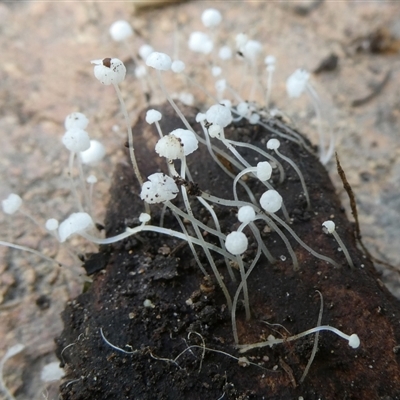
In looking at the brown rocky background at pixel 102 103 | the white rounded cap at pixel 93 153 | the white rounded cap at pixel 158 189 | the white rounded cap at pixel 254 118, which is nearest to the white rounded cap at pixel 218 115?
the white rounded cap at pixel 158 189

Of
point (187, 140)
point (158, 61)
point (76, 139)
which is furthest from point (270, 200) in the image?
point (76, 139)

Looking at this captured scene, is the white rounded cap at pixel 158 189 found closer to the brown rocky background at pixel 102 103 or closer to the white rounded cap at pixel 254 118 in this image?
the white rounded cap at pixel 254 118

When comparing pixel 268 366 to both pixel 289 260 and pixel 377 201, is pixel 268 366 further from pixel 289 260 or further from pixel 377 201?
pixel 377 201

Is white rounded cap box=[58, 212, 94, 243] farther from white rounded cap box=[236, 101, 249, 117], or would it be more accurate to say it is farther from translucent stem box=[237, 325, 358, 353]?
white rounded cap box=[236, 101, 249, 117]

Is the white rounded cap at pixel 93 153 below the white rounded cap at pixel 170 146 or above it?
below

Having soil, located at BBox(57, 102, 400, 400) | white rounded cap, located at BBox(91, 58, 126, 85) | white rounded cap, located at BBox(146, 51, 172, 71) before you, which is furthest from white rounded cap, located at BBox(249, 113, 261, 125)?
white rounded cap, located at BBox(91, 58, 126, 85)

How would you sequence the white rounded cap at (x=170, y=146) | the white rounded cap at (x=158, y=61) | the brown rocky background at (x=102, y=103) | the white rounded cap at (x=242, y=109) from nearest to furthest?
the white rounded cap at (x=170, y=146) < the white rounded cap at (x=158, y=61) < the white rounded cap at (x=242, y=109) < the brown rocky background at (x=102, y=103)

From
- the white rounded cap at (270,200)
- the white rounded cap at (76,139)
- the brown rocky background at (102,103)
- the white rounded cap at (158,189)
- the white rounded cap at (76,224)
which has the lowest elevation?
the brown rocky background at (102,103)
